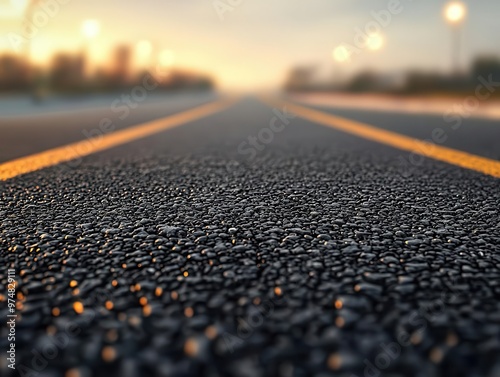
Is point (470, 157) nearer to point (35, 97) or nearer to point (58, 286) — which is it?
point (58, 286)

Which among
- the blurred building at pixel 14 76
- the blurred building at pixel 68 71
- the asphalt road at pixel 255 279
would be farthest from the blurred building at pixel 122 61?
the asphalt road at pixel 255 279

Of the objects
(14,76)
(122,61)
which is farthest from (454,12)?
(122,61)

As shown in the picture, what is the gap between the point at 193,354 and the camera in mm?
940

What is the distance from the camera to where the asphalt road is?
0.94 meters

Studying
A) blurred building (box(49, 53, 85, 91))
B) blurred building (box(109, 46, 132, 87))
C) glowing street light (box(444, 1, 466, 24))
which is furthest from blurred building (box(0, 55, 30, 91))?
blurred building (box(109, 46, 132, 87))

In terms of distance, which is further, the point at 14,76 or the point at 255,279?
the point at 14,76

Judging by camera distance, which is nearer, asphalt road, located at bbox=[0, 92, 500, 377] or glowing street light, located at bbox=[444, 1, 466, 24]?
asphalt road, located at bbox=[0, 92, 500, 377]

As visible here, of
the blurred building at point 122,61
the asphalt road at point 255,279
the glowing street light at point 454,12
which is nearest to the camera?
the asphalt road at point 255,279

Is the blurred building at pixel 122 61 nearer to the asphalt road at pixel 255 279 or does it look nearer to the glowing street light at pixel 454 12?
the glowing street light at pixel 454 12

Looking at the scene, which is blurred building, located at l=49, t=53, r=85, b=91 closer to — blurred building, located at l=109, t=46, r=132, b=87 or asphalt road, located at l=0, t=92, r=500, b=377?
blurred building, located at l=109, t=46, r=132, b=87

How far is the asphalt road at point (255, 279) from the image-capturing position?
3.10 feet

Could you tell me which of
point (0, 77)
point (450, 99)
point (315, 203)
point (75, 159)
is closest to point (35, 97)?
point (0, 77)

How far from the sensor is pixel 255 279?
134 centimetres

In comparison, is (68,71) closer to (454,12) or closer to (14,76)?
(14,76)
